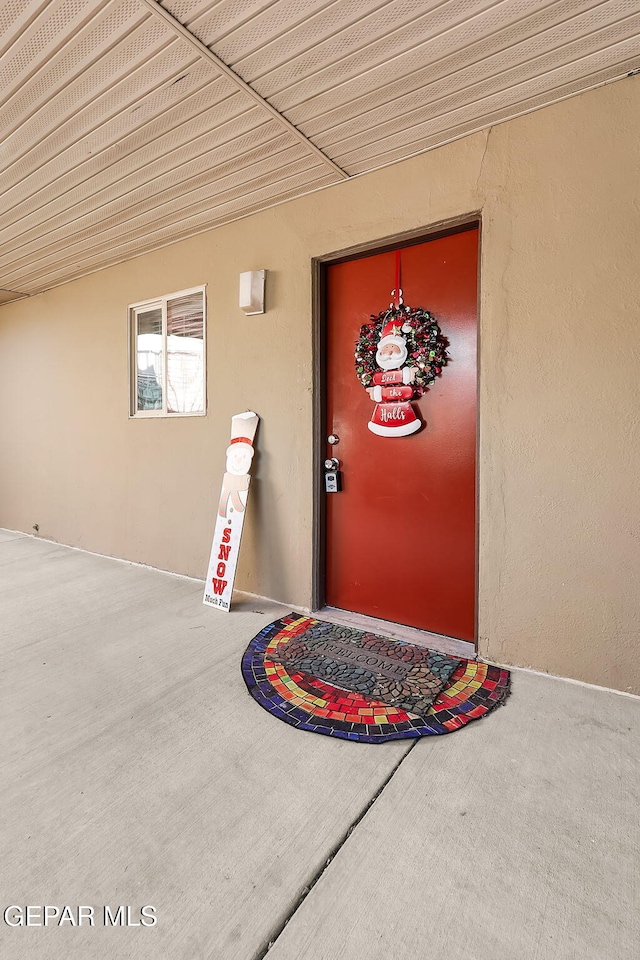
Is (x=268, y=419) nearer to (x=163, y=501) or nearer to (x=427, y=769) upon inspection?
(x=163, y=501)

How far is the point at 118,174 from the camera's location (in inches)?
105

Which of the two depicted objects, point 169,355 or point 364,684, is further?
point 169,355

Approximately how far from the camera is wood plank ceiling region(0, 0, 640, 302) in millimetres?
1632

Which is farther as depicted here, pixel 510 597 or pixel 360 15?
pixel 510 597

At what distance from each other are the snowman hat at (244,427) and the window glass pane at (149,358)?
976mm

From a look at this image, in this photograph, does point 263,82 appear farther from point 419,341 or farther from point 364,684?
point 364,684

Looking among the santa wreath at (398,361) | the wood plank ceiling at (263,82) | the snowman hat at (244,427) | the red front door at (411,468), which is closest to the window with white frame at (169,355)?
the snowman hat at (244,427)

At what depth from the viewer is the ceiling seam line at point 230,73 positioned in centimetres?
163

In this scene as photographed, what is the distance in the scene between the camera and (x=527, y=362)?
7.13 ft

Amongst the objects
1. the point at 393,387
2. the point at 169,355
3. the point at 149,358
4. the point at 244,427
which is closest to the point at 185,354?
the point at 169,355

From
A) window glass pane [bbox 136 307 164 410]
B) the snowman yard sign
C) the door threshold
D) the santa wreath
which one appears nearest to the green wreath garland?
the santa wreath

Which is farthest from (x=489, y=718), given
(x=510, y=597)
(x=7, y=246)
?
(x=7, y=246)

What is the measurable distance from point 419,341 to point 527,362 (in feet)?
2.03

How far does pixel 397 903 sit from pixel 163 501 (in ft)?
10.2
